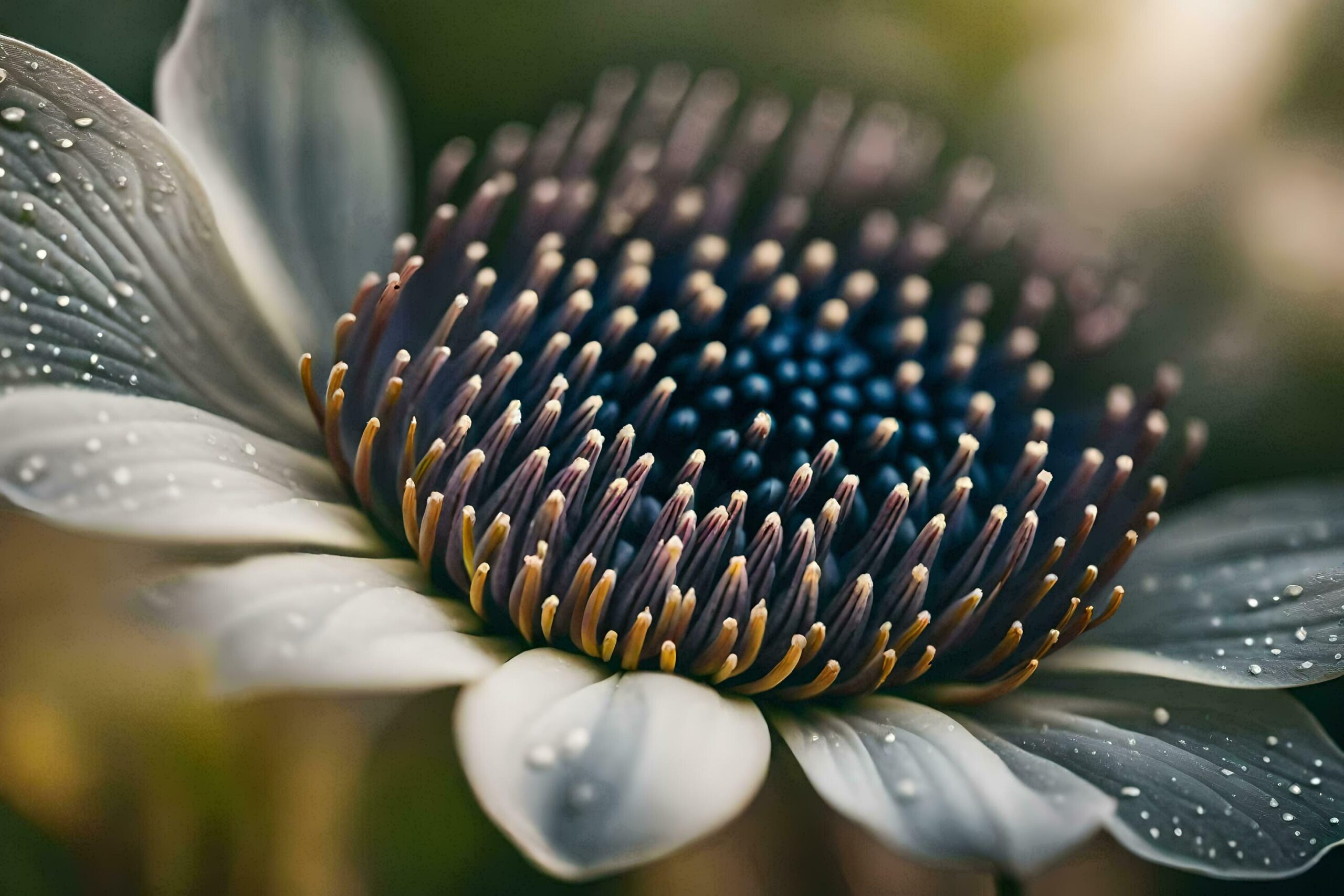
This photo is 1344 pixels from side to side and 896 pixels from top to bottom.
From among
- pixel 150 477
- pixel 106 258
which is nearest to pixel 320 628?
pixel 150 477

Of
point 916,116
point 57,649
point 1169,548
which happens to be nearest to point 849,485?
point 1169,548

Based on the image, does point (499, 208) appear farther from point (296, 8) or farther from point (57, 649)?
point (57, 649)

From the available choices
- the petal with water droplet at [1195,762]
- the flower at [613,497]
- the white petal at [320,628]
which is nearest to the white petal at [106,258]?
the flower at [613,497]

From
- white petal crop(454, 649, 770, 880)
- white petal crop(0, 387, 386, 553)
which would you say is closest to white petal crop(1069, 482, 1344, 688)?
white petal crop(454, 649, 770, 880)

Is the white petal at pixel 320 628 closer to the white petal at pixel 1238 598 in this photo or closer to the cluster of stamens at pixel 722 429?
the cluster of stamens at pixel 722 429

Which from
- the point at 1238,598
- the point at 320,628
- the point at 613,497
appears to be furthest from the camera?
the point at 1238,598

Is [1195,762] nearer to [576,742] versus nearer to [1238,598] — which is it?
[1238,598]

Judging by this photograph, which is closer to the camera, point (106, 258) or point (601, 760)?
point (601, 760)
